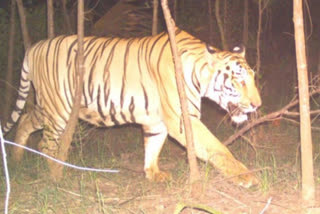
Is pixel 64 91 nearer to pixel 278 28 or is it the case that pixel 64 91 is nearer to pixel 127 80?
pixel 127 80

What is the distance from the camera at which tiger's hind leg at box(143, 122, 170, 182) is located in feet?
15.9

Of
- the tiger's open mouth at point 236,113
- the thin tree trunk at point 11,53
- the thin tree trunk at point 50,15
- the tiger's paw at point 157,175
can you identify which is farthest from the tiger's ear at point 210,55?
the thin tree trunk at point 11,53

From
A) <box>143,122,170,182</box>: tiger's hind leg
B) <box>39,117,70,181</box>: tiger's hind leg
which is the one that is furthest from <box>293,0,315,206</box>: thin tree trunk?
<box>39,117,70,181</box>: tiger's hind leg

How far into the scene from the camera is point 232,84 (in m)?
4.22

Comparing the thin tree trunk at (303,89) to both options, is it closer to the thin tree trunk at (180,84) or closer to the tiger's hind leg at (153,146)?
the thin tree trunk at (180,84)

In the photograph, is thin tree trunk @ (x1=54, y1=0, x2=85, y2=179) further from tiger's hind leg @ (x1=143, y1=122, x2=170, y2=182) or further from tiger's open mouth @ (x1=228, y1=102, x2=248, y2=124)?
tiger's open mouth @ (x1=228, y1=102, x2=248, y2=124)

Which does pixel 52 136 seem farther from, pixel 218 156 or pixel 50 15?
pixel 218 156

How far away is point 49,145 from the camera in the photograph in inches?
197

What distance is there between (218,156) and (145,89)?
3.21 feet

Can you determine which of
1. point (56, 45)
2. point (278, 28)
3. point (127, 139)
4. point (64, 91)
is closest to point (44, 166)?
point (64, 91)

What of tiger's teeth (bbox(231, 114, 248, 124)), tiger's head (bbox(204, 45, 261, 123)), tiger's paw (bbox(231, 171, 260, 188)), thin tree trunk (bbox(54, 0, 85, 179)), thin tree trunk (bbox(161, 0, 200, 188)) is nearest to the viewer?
thin tree trunk (bbox(161, 0, 200, 188))

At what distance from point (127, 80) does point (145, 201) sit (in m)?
1.40

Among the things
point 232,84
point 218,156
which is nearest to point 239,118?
point 232,84

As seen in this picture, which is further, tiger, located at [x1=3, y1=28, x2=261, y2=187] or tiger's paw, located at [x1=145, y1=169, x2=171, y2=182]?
tiger's paw, located at [x1=145, y1=169, x2=171, y2=182]
